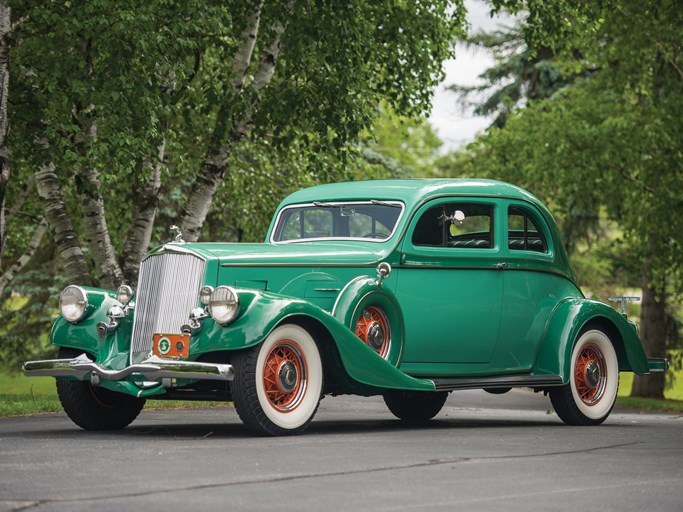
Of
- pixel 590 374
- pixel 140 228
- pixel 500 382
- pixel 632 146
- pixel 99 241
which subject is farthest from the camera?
pixel 632 146

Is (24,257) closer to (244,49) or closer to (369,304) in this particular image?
(244,49)

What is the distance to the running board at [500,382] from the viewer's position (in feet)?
35.1

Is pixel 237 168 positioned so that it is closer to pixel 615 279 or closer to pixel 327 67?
pixel 327 67

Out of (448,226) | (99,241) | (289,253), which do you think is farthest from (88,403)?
(99,241)

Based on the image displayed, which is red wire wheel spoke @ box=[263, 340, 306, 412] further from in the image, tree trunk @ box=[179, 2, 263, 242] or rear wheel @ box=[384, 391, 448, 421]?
tree trunk @ box=[179, 2, 263, 242]

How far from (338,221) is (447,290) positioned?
4.09 ft

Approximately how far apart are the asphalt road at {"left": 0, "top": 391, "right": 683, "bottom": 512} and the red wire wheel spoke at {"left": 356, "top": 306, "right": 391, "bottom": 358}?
71 centimetres

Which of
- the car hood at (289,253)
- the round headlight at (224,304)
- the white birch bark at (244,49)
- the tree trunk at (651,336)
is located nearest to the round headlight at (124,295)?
the car hood at (289,253)

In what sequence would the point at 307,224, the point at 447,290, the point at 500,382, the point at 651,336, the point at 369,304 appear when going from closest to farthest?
the point at 369,304 < the point at 447,290 < the point at 500,382 < the point at 307,224 < the point at 651,336

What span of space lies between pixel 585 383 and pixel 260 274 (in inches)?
147

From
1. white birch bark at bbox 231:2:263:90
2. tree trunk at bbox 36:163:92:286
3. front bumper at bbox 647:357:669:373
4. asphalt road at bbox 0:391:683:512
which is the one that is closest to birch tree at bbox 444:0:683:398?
white birch bark at bbox 231:2:263:90

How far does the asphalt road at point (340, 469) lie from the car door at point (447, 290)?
27.4 inches

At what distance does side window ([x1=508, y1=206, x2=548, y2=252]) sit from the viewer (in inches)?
466

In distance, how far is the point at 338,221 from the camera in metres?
11.4
